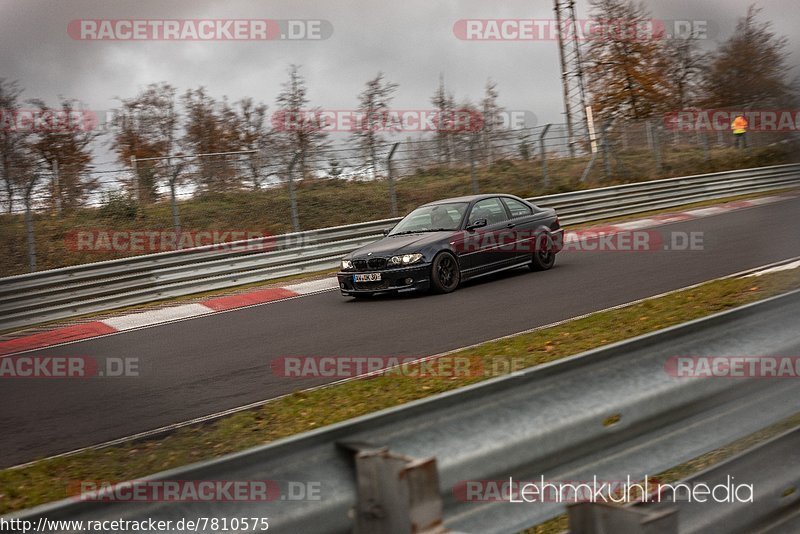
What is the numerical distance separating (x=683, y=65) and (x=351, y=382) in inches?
870

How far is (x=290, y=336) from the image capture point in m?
9.81

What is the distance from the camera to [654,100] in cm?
3178

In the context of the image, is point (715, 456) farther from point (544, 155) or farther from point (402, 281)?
point (544, 155)

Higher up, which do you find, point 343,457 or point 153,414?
point 343,457

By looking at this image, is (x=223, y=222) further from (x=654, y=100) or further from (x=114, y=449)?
(x=654, y=100)

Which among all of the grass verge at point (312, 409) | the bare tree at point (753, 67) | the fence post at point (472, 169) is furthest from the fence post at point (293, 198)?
the grass verge at point (312, 409)

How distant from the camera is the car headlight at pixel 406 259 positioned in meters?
11.9

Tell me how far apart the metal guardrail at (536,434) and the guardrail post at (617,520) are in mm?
226

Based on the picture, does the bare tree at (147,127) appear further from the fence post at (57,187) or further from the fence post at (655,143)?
the fence post at (655,143)

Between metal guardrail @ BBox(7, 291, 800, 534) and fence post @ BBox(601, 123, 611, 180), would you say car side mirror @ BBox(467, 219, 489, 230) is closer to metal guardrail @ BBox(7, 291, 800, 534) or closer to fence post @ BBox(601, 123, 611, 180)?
metal guardrail @ BBox(7, 291, 800, 534)

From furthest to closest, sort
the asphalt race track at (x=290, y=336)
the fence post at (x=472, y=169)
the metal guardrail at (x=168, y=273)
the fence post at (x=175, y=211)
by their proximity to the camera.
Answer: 1. the fence post at (x=472, y=169)
2. the fence post at (x=175, y=211)
3. the metal guardrail at (x=168, y=273)
4. the asphalt race track at (x=290, y=336)

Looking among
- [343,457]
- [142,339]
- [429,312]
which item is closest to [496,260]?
[429,312]

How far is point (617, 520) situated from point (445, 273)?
978 centimetres

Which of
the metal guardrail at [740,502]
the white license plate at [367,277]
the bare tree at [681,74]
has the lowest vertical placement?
the metal guardrail at [740,502]
